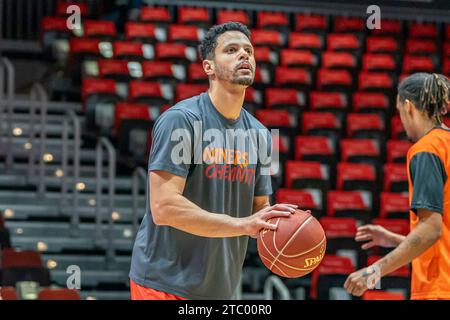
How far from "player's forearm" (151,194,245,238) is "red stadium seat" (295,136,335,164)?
20.9 ft

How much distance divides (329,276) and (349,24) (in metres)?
6.63

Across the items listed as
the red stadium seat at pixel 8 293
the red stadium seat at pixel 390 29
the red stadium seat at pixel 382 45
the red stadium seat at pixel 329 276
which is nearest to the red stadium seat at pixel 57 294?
the red stadium seat at pixel 8 293

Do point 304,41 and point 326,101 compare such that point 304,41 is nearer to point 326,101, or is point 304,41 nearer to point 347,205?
point 326,101

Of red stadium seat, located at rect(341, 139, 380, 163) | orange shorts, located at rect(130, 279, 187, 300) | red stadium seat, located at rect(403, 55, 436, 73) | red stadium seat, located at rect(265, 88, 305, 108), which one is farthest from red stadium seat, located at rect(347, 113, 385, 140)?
orange shorts, located at rect(130, 279, 187, 300)

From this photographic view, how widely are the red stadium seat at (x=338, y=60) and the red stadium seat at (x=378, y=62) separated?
176 mm

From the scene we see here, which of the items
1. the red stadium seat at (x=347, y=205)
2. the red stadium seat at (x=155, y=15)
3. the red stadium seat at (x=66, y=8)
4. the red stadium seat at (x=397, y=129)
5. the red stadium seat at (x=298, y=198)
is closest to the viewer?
the red stadium seat at (x=298, y=198)

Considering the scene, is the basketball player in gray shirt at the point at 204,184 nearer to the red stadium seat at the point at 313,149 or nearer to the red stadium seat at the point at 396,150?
the red stadium seat at the point at 313,149

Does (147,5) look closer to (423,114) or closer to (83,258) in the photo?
(83,258)

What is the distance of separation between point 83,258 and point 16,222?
80cm

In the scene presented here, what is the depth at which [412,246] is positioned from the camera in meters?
4.09

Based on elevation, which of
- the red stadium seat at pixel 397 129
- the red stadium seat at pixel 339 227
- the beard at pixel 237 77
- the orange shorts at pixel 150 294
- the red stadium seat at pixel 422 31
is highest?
the red stadium seat at pixel 422 31

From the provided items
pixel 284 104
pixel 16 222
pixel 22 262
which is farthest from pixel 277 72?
pixel 22 262

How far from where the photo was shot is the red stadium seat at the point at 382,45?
13258 mm

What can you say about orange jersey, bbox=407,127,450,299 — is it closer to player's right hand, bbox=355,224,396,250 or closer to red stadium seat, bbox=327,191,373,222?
player's right hand, bbox=355,224,396,250
